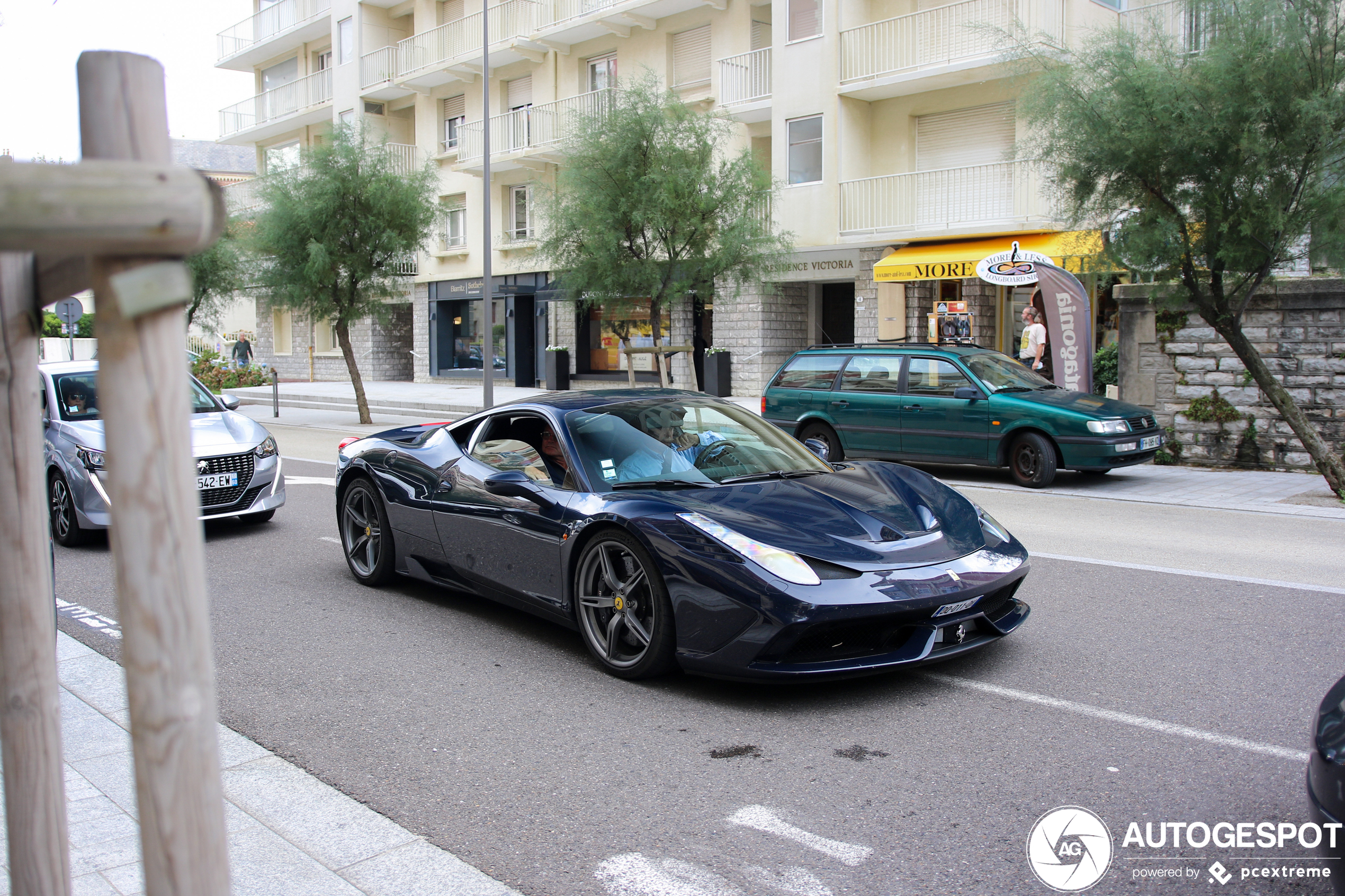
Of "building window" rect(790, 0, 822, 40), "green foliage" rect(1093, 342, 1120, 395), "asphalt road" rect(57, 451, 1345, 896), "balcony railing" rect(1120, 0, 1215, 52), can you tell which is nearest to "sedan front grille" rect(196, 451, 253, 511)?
"asphalt road" rect(57, 451, 1345, 896)

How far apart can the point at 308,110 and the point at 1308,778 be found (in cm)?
4065

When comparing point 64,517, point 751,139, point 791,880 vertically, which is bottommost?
point 791,880

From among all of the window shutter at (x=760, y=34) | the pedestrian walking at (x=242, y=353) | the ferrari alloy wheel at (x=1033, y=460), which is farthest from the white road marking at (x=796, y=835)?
the pedestrian walking at (x=242, y=353)

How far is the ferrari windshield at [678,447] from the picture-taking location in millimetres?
5504

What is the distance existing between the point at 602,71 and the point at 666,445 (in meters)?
26.1

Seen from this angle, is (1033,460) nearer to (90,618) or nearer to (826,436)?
(826,436)

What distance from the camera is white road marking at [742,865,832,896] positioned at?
3.09m

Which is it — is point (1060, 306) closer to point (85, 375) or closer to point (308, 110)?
point (85, 375)

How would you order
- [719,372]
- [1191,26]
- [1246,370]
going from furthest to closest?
[719,372]
[1246,370]
[1191,26]

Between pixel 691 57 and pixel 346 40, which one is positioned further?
pixel 346 40

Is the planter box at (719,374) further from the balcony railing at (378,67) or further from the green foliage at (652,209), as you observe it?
the balcony railing at (378,67)

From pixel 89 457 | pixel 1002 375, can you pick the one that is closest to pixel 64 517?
pixel 89 457

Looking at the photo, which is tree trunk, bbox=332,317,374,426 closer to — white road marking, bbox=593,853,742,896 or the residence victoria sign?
the residence victoria sign

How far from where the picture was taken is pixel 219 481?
913 cm
